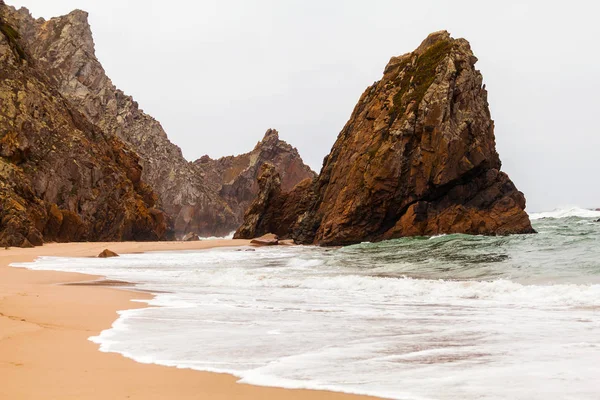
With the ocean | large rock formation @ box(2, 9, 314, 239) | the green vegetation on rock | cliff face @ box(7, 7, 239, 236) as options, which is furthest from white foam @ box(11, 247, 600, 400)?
cliff face @ box(7, 7, 239, 236)

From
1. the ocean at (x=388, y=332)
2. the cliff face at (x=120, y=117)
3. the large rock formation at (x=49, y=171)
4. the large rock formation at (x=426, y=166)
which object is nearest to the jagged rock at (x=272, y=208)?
the large rock formation at (x=426, y=166)

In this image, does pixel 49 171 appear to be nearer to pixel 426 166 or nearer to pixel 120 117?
pixel 426 166

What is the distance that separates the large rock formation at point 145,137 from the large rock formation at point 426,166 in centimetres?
3445

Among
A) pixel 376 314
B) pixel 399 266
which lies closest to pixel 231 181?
pixel 399 266

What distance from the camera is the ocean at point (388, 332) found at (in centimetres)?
425

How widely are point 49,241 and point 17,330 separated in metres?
31.9

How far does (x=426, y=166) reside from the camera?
3164 cm

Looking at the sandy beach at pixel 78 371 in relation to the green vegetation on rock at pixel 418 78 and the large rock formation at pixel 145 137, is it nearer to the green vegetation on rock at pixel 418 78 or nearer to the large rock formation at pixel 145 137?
the green vegetation on rock at pixel 418 78

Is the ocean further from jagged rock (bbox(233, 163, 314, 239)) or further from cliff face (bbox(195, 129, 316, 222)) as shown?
cliff face (bbox(195, 129, 316, 222))

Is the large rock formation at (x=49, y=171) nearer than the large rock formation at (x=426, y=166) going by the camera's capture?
No

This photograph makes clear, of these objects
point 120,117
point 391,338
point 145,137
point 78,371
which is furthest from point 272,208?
point 145,137

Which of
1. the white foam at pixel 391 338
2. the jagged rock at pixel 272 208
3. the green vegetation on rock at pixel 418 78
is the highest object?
the green vegetation on rock at pixel 418 78

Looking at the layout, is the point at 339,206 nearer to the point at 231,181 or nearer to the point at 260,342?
the point at 260,342

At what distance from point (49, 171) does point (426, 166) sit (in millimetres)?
24935
